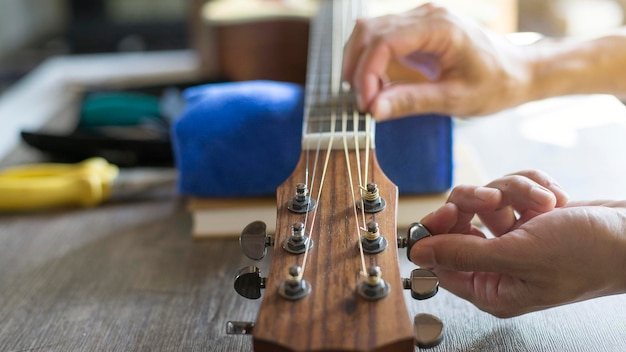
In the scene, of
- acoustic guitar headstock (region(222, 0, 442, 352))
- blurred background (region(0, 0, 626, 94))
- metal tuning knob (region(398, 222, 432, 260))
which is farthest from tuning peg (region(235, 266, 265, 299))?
blurred background (region(0, 0, 626, 94))

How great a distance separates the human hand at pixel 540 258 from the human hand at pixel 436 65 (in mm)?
257

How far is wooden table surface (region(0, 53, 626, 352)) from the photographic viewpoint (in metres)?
0.57

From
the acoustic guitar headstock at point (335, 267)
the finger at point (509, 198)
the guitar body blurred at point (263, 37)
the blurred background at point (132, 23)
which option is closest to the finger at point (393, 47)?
the acoustic guitar headstock at point (335, 267)

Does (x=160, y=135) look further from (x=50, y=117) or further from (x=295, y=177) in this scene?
(x=295, y=177)

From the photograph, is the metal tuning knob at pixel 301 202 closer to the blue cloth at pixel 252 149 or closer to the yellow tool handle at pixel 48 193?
the blue cloth at pixel 252 149

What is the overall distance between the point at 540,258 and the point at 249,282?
0.20m

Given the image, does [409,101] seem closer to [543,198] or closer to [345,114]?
[345,114]

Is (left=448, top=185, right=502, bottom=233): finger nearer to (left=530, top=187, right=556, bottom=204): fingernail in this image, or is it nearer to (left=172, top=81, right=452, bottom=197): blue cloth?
(left=530, top=187, right=556, bottom=204): fingernail

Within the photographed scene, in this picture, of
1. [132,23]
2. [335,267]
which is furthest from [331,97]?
[132,23]

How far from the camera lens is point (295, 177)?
22.7 inches

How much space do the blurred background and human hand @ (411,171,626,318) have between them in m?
0.91

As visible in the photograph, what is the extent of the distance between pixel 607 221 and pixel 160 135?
84 cm

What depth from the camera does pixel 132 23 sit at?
2.08 metres

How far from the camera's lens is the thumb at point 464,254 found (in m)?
0.49
